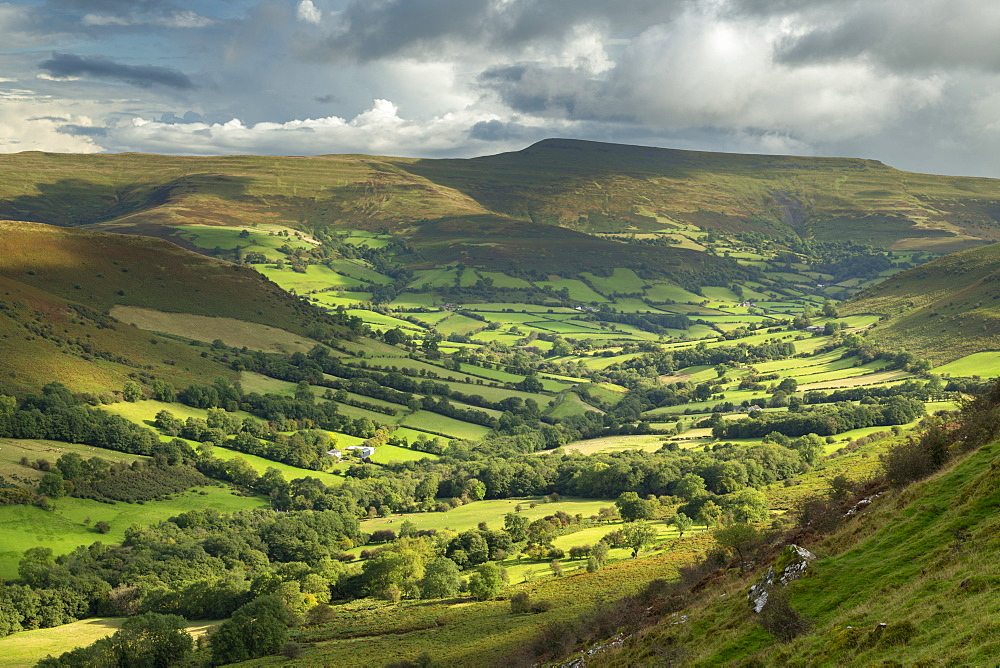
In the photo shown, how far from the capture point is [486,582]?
3191 inches

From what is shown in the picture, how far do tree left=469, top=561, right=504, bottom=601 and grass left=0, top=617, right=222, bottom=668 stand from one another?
27100mm

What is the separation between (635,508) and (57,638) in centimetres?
6696

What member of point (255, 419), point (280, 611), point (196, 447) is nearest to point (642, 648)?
point (280, 611)

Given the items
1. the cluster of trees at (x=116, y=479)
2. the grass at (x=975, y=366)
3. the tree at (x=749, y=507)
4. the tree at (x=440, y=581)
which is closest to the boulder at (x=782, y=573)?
the tree at (x=749, y=507)

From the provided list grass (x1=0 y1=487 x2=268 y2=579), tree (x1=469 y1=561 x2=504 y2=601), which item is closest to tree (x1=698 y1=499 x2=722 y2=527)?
tree (x1=469 y1=561 x2=504 y2=601)

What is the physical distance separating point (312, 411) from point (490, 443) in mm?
36931

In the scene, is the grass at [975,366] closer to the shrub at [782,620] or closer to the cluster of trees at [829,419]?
the cluster of trees at [829,419]

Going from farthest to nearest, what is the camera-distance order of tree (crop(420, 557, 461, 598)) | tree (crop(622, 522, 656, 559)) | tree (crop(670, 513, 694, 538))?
tree (crop(670, 513, 694, 538)), tree (crop(622, 522, 656, 559)), tree (crop(420, 557, 461, 598))

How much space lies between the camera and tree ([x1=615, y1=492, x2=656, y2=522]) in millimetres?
104500

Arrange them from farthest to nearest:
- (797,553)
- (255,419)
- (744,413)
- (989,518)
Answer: (744,413) → (255,419) → (797,553) → (989,518)

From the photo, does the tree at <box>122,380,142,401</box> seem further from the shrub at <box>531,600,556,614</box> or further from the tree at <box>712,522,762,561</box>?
the tree at <box>712,522,762,561</box>

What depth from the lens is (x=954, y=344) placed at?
187125mm

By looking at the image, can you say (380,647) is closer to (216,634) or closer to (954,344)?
(216,634)

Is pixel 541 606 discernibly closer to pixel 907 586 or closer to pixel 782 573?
pixel 782 573
